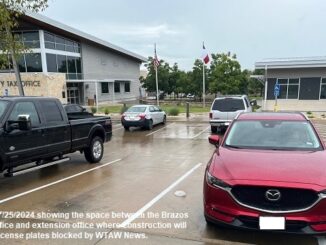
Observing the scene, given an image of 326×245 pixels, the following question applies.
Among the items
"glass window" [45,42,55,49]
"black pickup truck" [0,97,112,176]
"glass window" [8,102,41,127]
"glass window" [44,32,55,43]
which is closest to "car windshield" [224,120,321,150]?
"black pickup truck" [0,97,112,176]

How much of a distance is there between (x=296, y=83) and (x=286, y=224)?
29414 mm

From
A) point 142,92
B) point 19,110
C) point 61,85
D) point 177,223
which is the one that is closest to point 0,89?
point 61,85

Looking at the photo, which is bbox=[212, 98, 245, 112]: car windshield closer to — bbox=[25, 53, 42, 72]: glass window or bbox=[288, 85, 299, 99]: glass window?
bbox=[288, 85, 299, 99]: glass window

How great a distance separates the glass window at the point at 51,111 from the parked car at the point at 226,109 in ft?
31.2

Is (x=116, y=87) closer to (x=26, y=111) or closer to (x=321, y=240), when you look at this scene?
(x=26, y=111)

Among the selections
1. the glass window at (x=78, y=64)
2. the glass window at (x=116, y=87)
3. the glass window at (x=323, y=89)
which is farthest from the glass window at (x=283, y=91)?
the glass window at (x=116, y=87)

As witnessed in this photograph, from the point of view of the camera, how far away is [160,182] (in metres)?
7.88

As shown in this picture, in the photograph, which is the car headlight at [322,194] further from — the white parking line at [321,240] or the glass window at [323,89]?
the glass window at [323,89]

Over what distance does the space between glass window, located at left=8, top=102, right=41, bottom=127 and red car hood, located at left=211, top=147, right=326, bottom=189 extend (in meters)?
4.48

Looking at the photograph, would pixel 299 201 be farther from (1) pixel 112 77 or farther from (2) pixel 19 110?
(1) pixel 112 77

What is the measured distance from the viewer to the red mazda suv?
418 centimetres

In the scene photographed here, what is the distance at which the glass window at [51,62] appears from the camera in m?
39.7

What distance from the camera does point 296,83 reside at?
3116 centimetres

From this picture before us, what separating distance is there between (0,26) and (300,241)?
14.2m
